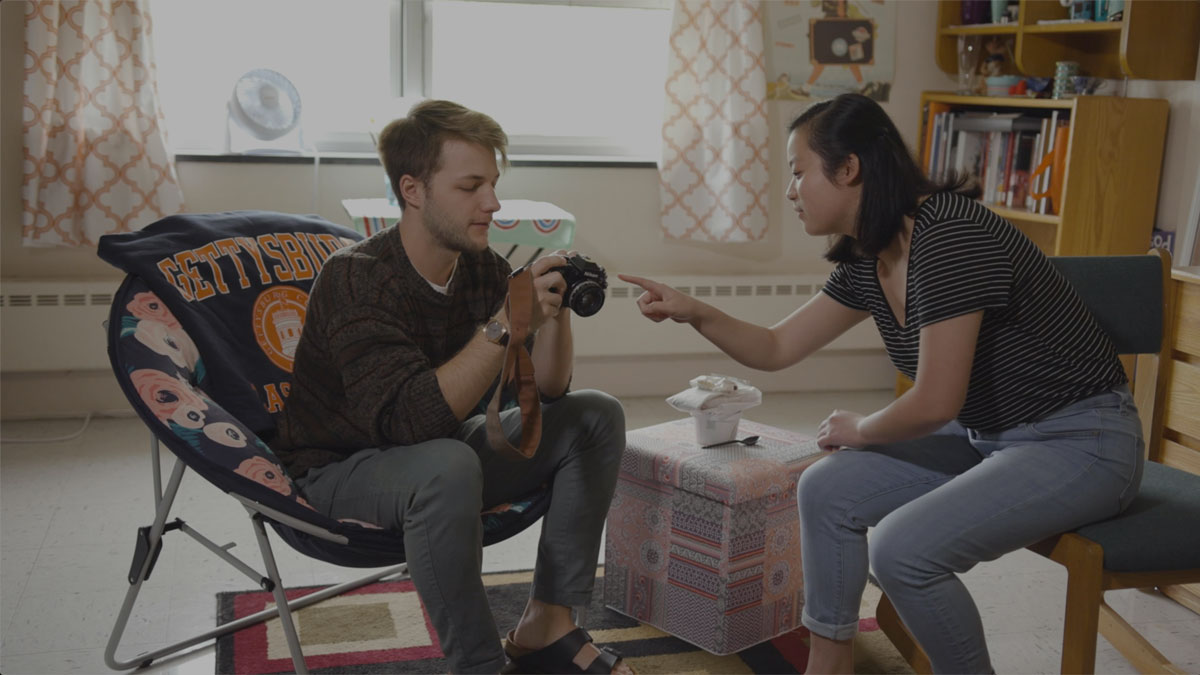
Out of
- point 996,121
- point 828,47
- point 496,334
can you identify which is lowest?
point 496,334

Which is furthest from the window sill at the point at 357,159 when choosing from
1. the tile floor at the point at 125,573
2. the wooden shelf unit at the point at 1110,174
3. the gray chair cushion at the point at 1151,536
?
the gray chair cushion at the point at 1151,536

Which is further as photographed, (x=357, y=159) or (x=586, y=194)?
(x=586, y=194)

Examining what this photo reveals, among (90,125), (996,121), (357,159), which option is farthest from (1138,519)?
(90,125)

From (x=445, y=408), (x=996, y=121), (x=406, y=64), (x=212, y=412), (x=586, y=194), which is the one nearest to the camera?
(x=445, y=408)

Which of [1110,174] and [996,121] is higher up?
[996,121]

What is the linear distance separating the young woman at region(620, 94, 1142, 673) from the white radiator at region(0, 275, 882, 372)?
83.0 inches

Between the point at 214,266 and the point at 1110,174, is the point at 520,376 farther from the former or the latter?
the point at 1110,174

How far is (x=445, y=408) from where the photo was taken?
1822 millimetres

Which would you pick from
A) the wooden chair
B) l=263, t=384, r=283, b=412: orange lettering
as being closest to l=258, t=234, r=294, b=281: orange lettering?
l=263, t=384, r=283, b=412: orange lettering

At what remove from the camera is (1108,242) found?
3.45 m

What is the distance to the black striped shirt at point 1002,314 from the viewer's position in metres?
1.70

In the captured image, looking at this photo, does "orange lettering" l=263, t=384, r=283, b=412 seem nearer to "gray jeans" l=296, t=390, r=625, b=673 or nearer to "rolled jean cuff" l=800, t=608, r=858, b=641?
"gray jeans" l=296, t=390, r=625, b=673

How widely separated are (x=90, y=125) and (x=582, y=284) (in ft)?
7.45

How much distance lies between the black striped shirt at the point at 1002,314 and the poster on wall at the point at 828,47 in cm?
247
